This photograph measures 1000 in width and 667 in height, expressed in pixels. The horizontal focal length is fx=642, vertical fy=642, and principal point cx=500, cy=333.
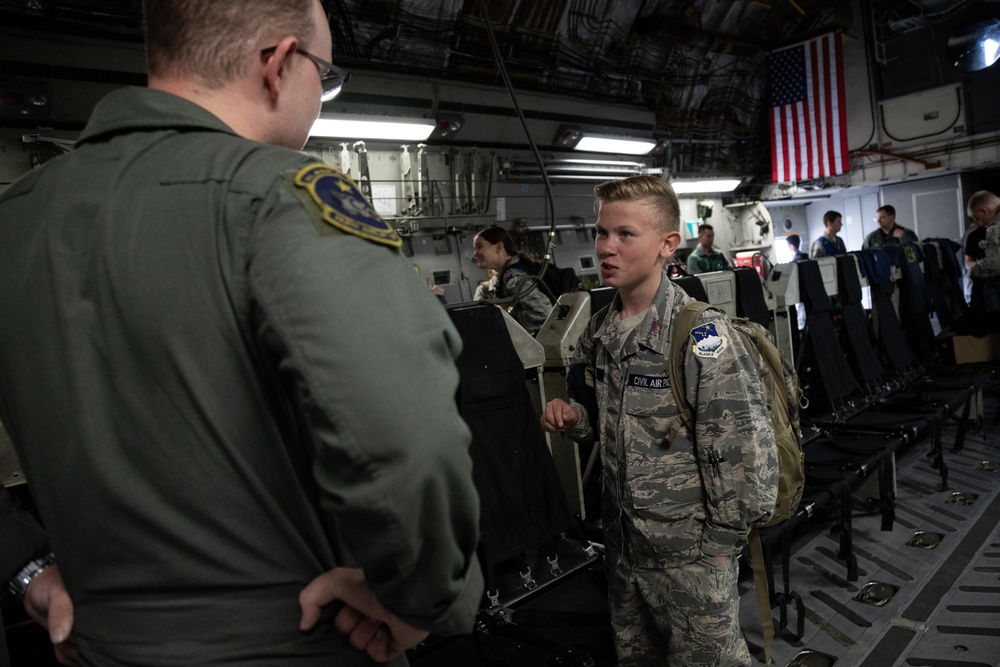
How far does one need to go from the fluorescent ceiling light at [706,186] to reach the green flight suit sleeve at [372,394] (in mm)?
9718

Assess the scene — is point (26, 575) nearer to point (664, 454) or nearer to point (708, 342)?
point (664, 454)

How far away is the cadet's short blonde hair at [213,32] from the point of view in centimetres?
87

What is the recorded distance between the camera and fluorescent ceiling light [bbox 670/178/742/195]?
33.0 ft

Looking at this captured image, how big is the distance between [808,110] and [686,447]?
11.5m

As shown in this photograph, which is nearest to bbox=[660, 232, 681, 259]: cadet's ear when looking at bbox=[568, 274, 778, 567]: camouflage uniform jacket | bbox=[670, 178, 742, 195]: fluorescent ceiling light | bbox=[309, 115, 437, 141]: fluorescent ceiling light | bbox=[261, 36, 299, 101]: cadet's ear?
bbox=[568, 274, 778, 567]: camouflage uniform jacket

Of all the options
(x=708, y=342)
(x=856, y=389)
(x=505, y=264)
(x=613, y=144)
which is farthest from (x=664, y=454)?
(x=613, y=144)

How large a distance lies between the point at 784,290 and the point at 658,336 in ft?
12.7

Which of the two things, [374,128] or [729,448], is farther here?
[374,128]

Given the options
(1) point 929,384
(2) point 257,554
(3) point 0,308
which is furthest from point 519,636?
(1) point 929,384

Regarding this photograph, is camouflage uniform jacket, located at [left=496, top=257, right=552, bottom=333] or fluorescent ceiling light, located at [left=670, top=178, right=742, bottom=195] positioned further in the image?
fluorescent ceiling light, located at [left=670, top=178, right=742, bottom=195]

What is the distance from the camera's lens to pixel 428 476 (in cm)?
71

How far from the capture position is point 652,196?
7.20 feet

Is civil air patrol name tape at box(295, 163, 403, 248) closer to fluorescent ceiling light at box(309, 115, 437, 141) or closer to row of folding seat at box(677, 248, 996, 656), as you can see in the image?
row of folding seat at box(677, 248, 996, 656)

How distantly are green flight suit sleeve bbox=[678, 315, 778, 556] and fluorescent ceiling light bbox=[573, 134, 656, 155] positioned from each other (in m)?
6.92
